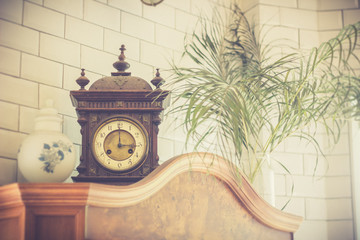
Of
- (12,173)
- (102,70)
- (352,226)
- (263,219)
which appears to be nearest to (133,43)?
(102,70)

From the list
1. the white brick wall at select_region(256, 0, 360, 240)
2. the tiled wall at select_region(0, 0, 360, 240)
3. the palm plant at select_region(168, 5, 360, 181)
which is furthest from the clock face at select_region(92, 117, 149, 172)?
the white brick wall at select_region(256, 0, 360, 240)

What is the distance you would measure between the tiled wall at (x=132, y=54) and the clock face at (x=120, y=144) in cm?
43

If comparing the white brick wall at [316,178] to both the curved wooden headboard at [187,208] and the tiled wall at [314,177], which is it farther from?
the curved wooden headboard at [187,208]

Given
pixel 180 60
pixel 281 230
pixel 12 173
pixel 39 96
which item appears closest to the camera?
pixel 281 230

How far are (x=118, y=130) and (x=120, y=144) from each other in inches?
2.3

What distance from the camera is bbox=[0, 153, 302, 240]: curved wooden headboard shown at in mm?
1451

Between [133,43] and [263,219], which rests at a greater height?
[133,43]

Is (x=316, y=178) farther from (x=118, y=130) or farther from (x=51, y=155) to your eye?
(x=51, y=155)

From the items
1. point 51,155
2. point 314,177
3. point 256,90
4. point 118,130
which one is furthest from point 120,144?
point 314,177

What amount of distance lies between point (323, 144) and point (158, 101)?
1.49m

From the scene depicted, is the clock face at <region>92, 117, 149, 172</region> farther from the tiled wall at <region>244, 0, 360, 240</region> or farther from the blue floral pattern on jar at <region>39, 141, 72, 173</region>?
the tiled wall at <region>244, 0, 360, 240</region>

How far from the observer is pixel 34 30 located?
90.4 inches

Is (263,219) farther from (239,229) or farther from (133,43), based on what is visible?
(133,43)

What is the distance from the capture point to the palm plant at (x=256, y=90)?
221 cm
